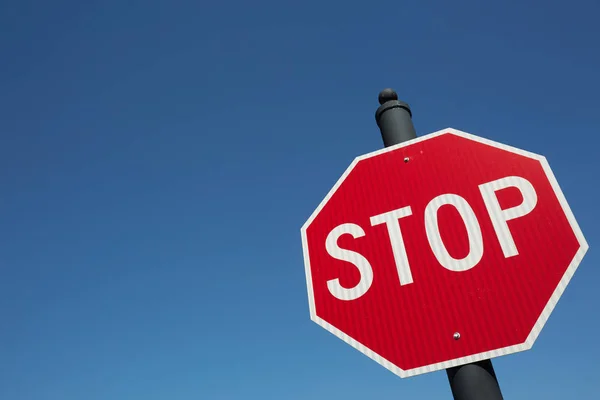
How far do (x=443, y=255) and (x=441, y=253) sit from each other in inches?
0.5

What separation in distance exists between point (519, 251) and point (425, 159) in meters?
0.66

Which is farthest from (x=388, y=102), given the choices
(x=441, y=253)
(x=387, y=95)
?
(x=441, y=253)

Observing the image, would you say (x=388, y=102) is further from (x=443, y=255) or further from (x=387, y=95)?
(x=443, y=255)

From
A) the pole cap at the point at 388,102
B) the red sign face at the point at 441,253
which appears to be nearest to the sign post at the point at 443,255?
the red sign face at the point at 441,253

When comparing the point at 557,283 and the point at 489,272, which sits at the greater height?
the point at 489,272

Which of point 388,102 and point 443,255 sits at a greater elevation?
point 388,102

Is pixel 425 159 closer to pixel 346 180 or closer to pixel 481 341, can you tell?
pixel 346 180

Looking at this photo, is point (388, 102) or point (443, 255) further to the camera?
A: point (388, 102)

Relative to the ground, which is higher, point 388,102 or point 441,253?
point 388,102

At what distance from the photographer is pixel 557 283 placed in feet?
5.22

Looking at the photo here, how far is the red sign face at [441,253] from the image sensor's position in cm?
164

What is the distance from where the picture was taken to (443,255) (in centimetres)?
187

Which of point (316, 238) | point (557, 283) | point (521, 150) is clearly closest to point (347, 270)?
point (316, 238)

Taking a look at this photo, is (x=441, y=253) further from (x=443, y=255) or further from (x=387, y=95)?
(x=387, y=95)
